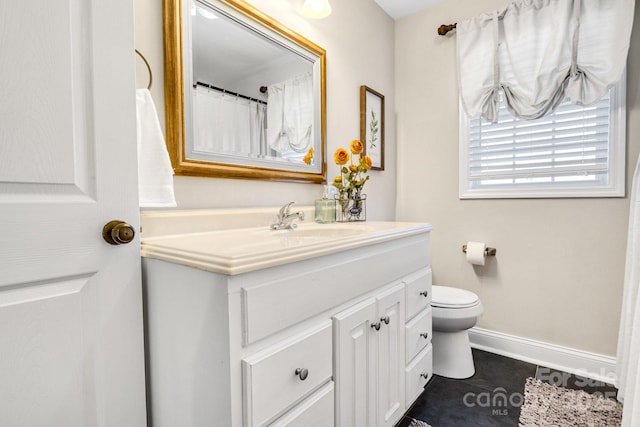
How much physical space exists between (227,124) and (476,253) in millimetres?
1727

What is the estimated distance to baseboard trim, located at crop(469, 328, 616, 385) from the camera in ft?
5.87

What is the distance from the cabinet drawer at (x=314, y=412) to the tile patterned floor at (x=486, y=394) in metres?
0.72

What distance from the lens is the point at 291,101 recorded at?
1.61 m

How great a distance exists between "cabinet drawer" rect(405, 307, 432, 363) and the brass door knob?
1.12 metres

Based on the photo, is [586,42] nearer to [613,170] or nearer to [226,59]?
[613,170]

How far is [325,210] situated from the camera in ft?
5.47

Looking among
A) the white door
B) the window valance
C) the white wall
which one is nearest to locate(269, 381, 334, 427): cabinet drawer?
the white door

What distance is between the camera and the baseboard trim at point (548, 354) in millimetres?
1789

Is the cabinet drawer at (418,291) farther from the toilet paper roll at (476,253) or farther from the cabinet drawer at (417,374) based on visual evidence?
the toilet paper roll at (476,253)

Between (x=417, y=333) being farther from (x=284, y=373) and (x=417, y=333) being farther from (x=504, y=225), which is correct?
(x=504, y=225)

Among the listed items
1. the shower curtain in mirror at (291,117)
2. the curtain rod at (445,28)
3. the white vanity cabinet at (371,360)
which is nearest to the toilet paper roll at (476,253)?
the white vanity cabinet at (371,360)

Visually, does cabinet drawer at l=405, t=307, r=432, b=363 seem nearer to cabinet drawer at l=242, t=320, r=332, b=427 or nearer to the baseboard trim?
cabinet drawer at l=242, t=320, r=332, b=427

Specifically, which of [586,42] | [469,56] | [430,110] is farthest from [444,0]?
[586,42]

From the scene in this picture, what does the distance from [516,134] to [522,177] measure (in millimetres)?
277
